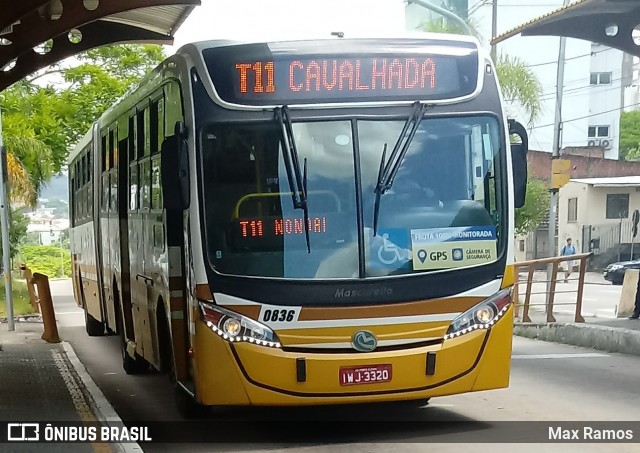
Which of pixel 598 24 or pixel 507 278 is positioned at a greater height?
pixel 598 24

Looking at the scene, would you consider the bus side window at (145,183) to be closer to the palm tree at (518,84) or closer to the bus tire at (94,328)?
the bus tire at (94,328)

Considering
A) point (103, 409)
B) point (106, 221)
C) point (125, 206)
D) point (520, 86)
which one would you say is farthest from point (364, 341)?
point (520, 86)

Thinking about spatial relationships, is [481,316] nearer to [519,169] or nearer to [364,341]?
[364,341]

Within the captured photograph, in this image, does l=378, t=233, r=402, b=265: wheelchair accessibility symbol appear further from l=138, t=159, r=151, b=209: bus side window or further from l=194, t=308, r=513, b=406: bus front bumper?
l=138, t=159, r=151, b=209: bus side window

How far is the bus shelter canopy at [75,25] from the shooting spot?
51.3 ft

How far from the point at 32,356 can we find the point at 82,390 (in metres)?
4.67

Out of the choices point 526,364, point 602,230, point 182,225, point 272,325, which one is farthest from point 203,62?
point 602,230

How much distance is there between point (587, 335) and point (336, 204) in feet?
28.2

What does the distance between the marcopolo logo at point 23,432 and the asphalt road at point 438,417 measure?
0.89 metres

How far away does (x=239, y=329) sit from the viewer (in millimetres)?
8383

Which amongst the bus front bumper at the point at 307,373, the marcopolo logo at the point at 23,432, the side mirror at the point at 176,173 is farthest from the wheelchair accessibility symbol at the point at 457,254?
the marcopolo logo at the point at 23,432

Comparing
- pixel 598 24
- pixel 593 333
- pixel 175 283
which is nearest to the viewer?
pixel 175 283

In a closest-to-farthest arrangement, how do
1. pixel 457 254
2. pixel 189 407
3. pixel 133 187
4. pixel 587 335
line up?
pixel 457 254, pixel 189 407, pixel 133 187, pixel 587 335

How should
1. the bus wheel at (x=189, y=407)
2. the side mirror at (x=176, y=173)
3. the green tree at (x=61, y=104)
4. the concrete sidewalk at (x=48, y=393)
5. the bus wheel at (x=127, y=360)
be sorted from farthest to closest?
the green tree at (x=61, y=104)
the bus wheel at (x=127, y=360)
the bus wheel at (x=189, y=407)
the side mirror at (x=176, y=173)
the concrete sidewalk at (x=48, y=393)
